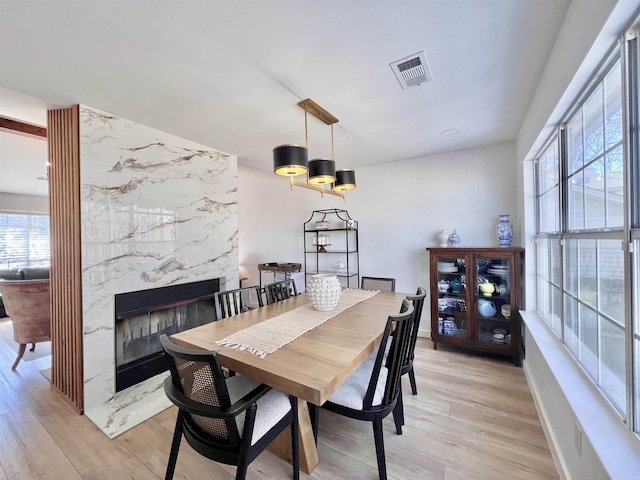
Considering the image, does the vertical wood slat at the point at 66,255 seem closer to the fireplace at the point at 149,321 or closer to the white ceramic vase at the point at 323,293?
the fireplace at the point at 149,321

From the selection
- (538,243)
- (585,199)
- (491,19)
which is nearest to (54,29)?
(491,19)

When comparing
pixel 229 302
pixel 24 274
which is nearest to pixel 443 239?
pixel 229 302

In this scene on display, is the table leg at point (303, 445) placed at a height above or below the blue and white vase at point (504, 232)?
below

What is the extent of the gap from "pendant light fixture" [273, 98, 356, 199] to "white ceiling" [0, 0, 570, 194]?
119 mm

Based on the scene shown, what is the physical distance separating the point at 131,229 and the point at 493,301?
3.86 metres

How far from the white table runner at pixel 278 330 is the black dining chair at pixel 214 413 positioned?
0.22 m

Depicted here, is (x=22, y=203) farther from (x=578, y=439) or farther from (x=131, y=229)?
(x=578, y=439)

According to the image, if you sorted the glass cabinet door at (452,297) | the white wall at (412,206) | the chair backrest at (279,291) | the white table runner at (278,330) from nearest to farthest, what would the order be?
the white table runner at (278,330)
the chair backrest at (279,291)
the glass cabinet door at (452,297)
the white wall at (412,206)

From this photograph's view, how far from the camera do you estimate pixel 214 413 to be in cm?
108

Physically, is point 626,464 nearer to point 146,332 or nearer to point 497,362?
point 497,362

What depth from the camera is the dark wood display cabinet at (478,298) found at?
9.25 feet

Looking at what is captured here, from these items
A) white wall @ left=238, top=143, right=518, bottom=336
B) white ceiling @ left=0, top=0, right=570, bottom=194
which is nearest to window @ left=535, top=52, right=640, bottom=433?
white ceiling @ left=0, top=0, right=570, bottom=194

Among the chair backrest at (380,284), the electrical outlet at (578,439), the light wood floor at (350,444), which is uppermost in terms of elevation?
the chair backrest at (380,284)

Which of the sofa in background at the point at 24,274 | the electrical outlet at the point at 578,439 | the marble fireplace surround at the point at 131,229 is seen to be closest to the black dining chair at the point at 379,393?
the electrical outlet at the point at 578,439
